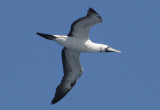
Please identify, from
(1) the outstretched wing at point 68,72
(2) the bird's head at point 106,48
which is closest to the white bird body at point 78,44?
(2) the bird's head at point 106,48

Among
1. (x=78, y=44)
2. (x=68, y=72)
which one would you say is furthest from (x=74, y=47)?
(x=68, y=72)

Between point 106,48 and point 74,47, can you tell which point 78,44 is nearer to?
point 74,47

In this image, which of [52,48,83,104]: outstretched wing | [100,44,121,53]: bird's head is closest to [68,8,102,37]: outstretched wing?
[100,44,121,53]: bird's head

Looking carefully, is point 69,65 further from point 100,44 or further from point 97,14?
point 97,14

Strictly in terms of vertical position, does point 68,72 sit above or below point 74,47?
below

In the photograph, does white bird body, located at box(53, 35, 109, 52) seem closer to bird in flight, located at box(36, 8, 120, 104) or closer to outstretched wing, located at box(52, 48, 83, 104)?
bird in flight, located at box(36, 8, 120, 104)

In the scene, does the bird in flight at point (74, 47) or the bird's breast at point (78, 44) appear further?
the bird's breast at point (78, 44)

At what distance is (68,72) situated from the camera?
24.9m

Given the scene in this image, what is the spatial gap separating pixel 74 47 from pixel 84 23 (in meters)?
1.62

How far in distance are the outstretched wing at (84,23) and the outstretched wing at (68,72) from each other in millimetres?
1551

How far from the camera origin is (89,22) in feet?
72.1

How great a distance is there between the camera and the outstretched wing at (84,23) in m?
21.4

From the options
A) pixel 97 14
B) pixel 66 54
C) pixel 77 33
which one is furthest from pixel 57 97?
pixel 97 14

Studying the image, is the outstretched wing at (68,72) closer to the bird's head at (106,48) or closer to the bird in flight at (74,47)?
the bird in flight at (74,47)
